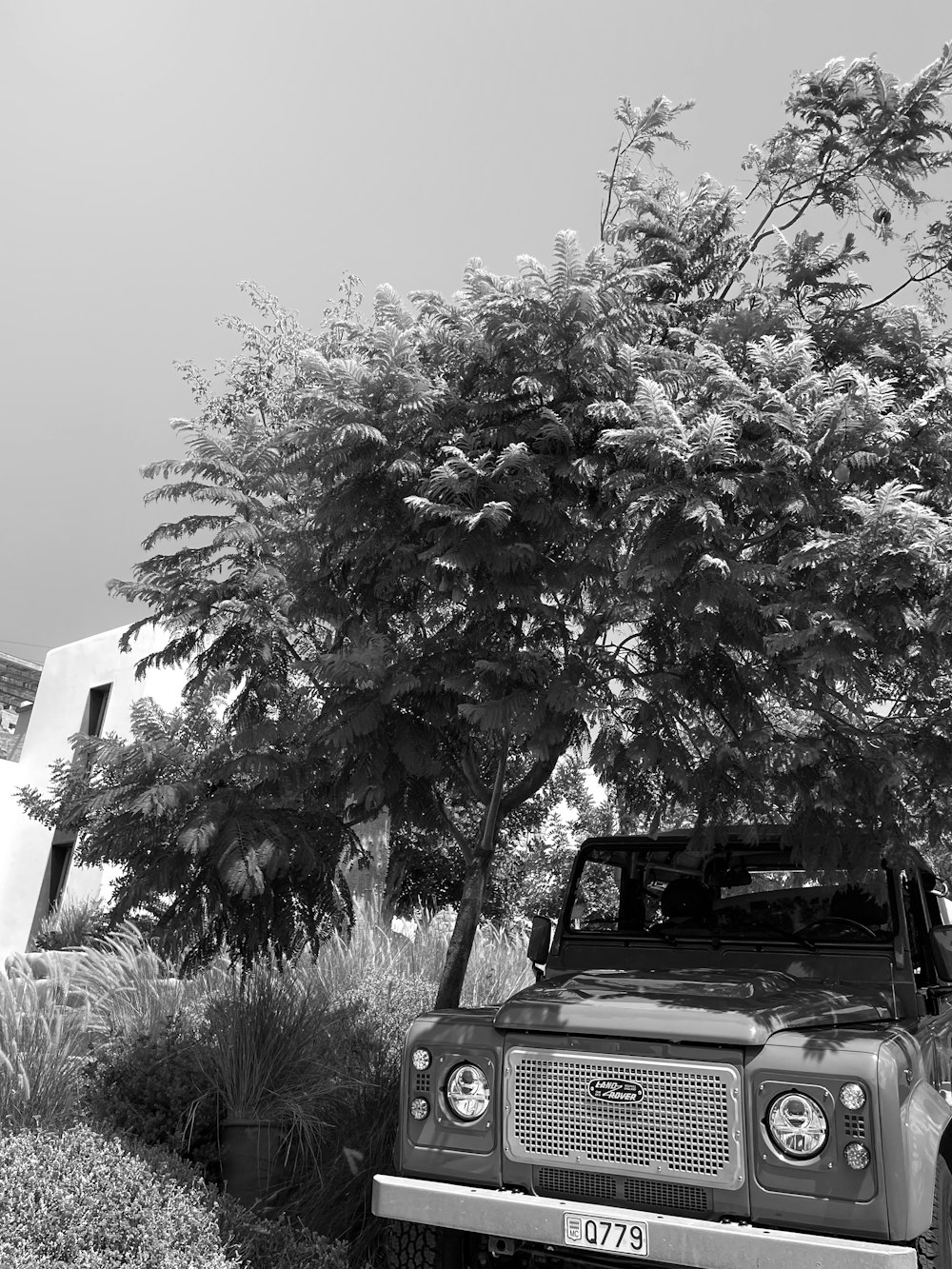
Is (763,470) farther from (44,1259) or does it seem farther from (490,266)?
(44,1259)

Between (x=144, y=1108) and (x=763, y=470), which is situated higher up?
(x=763, y=470)

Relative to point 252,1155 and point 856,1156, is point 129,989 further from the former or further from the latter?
point 856,1156

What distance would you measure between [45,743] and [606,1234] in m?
23.2

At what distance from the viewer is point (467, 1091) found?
4559mm

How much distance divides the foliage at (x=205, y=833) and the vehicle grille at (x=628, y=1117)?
2.05 meters

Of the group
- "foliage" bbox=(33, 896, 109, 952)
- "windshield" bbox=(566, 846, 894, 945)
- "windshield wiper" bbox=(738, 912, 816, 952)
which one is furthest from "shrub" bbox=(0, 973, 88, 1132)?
"foliage" bbox=(33, 896, 109, 952)

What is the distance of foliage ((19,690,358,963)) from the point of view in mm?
5957

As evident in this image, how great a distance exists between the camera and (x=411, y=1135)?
4617 mm

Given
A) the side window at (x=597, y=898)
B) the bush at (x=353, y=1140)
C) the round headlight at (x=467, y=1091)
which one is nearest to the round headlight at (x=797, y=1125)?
the round headlight at (x=467, y=1091)

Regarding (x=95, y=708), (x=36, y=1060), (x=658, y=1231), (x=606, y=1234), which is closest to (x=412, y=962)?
(x=36, y=1060)

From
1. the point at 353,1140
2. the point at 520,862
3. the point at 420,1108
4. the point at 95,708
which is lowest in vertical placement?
the point at 353,1140

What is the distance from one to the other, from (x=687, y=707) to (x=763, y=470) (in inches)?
66.5

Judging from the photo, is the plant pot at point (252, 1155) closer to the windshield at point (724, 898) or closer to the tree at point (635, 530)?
the tree at point (635, 530)

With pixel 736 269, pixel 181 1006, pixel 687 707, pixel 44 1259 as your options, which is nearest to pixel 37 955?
pixel 181 1006
